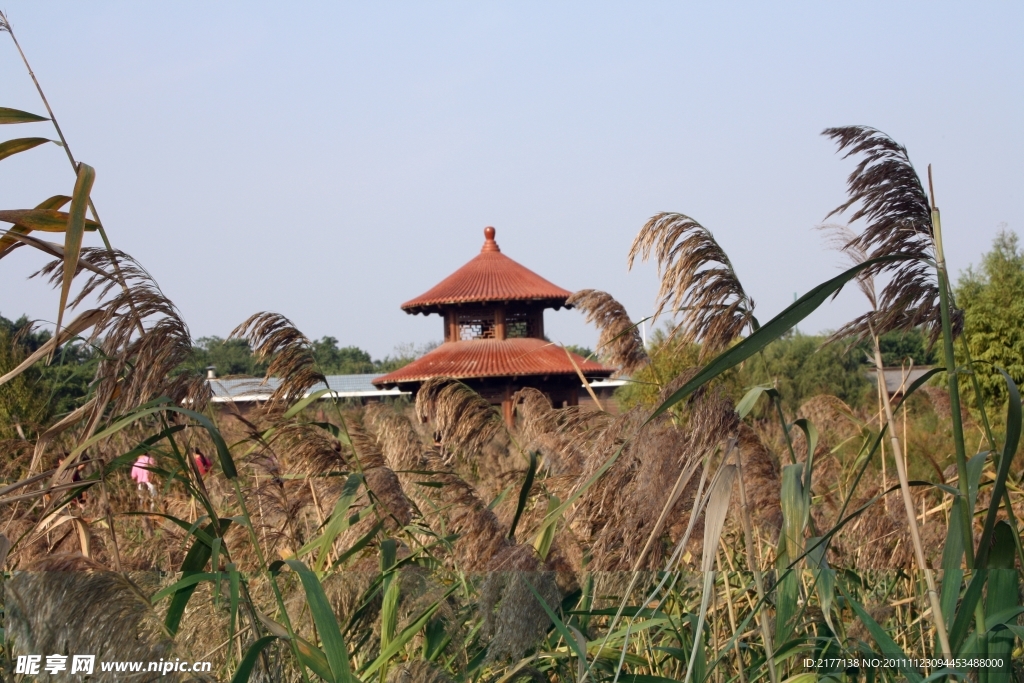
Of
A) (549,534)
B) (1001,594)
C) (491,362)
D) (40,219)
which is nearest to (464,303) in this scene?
(491,362)

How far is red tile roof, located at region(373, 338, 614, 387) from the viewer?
22547mm

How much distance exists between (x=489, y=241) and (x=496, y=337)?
4.18m

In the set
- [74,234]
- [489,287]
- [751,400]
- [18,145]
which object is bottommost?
[751,400]

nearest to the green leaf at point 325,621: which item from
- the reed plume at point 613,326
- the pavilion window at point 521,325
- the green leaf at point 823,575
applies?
the green leaf at point 823,575

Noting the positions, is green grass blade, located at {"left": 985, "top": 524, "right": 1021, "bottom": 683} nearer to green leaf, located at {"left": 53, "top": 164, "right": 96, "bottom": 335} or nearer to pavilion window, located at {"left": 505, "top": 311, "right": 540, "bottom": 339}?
green leaf, located at {"left": 53, "top": 164, "right": 96, "bottom": 335}

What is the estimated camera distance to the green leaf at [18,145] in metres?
1.80

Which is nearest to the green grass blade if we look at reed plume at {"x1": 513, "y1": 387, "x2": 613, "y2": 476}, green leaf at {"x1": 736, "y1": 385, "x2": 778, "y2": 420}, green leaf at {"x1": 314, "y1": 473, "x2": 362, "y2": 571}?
green leaf at {"x1": 736, "y1": 385, "x2": 778, "y2": 420}

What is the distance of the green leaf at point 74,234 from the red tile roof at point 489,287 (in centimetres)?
2223

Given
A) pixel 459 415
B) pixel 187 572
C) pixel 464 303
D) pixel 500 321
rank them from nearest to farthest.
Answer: pixel 187 572
pixel 459 415
pixel 464 303
pixel 500 321

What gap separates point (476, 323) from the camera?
25078 mm

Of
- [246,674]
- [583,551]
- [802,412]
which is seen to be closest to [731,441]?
[246,674]

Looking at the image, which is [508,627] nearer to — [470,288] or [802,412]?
[802,412]

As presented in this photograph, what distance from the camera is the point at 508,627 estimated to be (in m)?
2.06

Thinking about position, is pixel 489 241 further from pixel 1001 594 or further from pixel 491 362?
pixel 1001 594
